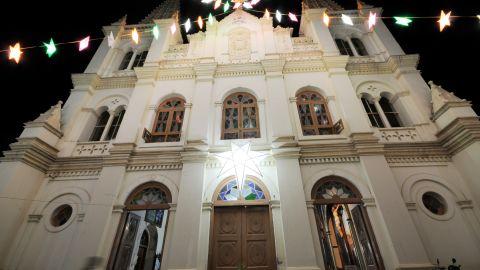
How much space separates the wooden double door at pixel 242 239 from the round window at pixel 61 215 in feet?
16.8

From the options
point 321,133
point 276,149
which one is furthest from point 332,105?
point 276,149

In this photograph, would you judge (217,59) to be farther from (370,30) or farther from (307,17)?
(370,30)

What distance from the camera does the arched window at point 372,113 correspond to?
30.9ft

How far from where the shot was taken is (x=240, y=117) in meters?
9.53

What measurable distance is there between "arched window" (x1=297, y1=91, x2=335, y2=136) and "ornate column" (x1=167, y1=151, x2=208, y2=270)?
4.20m

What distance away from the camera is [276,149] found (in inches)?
308

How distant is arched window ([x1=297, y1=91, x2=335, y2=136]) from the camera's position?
29.6 feet

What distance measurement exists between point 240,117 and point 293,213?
14.3 feet

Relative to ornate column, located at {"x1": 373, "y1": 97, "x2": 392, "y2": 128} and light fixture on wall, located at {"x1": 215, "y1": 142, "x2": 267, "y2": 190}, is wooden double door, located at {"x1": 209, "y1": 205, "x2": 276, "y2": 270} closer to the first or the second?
light fixture on wall, located at {"x1": 215, "y1": 142, "x2": 267, "y2": 190}

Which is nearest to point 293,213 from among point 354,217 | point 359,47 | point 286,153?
point 286,153

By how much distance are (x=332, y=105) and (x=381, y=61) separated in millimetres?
3877

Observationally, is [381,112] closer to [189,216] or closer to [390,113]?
[390,113]

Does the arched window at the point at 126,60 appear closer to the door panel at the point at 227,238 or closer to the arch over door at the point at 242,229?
the arch over door at the point at 242,229

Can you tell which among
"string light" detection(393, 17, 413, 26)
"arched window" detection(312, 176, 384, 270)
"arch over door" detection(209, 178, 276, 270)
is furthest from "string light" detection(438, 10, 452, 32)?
"arch over door" detection(209, 178, 276, 270)
